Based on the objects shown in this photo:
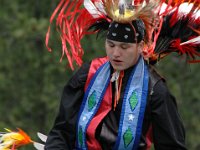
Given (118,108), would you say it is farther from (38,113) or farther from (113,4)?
(38,113)

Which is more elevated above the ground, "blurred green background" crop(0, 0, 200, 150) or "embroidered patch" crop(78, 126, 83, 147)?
"embroidered patch" crop(78, 126, 83, 147)

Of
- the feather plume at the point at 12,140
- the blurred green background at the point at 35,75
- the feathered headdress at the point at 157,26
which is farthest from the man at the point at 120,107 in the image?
the blurred green background at the point at 35,75

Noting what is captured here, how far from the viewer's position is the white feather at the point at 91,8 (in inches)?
275

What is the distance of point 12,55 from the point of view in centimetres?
1512

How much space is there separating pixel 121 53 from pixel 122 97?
306mm

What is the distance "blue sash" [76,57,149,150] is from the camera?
671cm

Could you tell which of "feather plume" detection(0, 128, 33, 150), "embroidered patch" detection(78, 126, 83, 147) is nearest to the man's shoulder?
"embroidered patch" detection(78, 126, 83, 147)

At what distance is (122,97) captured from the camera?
22.2ft

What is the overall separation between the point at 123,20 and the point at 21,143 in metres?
1.20

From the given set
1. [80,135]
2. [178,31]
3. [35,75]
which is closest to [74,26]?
[178,31]

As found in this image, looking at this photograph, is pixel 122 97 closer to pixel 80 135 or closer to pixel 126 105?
pixel 126 105

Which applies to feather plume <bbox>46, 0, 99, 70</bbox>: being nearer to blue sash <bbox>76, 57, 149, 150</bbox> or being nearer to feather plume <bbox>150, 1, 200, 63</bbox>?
blue sash <bbox>76, 57, 149, 150</bbox>

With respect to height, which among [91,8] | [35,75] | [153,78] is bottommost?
[35,75]

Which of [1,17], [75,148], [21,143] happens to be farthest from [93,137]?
[1,17]
